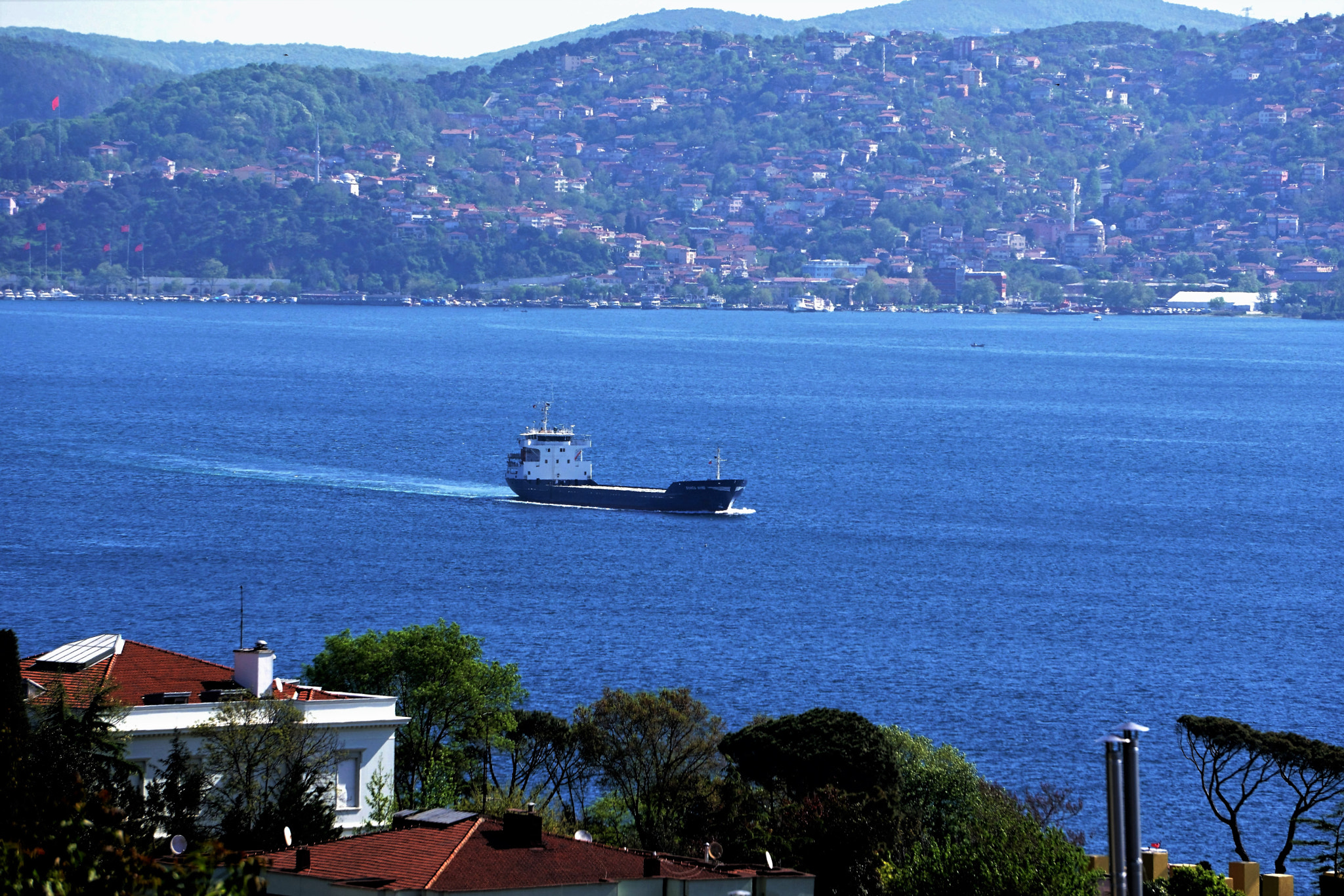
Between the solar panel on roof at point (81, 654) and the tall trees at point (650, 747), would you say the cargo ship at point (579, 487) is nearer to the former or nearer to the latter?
the tall trees at point (650, 747)

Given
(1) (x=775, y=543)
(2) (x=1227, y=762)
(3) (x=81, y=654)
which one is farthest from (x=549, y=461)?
(3) (x=81, y=654)

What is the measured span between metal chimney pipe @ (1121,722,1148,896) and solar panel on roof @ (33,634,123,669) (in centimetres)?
1369

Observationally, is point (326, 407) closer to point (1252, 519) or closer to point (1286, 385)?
point (1252, 519)

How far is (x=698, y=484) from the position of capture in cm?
6488

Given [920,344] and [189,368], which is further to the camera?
[920,344]

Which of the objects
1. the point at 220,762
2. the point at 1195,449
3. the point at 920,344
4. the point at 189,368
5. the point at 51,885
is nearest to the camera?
the point at 51,885

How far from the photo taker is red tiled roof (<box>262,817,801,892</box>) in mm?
13852

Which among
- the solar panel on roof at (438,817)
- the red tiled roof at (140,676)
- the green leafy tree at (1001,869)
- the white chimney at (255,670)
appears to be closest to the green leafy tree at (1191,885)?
the green leafy tree at (1001,869)

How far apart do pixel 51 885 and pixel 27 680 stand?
1077 centimetres

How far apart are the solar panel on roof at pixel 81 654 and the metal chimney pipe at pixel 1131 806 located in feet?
44.9

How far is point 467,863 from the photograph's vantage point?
14.2m

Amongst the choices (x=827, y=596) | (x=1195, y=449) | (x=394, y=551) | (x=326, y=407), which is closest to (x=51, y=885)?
(x=827, y=596)

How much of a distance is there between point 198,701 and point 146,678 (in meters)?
0.82

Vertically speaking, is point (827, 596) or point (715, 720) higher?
point (715, 720)
